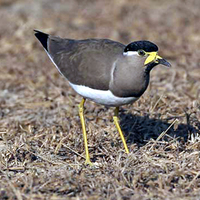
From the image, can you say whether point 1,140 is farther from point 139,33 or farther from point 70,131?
point 139,33

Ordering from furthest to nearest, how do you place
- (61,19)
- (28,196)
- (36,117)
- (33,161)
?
(61,19) < (36,117) < (33,161) < (28,196)

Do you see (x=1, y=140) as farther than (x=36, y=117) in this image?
No

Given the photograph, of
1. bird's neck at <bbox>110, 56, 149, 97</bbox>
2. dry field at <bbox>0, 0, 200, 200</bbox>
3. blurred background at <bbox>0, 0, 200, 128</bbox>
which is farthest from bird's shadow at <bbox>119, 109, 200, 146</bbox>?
bird's neck at <bbox>110, 56, 149, 97</bbox>

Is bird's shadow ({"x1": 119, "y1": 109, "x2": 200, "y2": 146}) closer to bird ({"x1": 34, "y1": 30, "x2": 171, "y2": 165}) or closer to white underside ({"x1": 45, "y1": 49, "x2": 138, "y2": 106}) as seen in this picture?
bird ({"x1": 34, "y1": 30, "x2": 171, "y2": 165})

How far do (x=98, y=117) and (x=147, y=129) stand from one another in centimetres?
69

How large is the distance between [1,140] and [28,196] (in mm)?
1712

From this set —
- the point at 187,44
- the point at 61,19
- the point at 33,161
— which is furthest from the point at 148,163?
the point at 61,19

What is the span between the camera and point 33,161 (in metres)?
5.32

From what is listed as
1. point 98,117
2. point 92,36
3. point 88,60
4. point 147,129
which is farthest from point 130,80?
point 92,36

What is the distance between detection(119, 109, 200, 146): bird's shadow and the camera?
6.07 meters

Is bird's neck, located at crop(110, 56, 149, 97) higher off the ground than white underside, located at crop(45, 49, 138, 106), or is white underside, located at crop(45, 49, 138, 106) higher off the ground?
bird's neck, located at crop(110, 56, 149, 97)

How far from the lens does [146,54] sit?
5.03 m

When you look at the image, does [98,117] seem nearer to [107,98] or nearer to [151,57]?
[107,98]

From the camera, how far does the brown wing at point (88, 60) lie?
524cm
